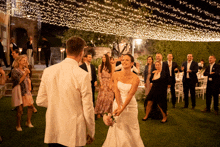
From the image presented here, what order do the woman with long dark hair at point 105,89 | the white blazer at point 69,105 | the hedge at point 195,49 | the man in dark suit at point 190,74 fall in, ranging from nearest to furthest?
the white blazer at point 69,105
the woman with long dark hair at point 105,89
the man in dark suit at point 190,74
the hedge at point 195,49

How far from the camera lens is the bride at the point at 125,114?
308 cm

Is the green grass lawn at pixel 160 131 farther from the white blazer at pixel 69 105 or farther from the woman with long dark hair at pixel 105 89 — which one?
the white blazer at pixel 69 105

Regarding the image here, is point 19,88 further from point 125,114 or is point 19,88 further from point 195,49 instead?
point 195,49

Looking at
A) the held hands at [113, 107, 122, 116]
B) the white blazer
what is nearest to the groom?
the white blazer

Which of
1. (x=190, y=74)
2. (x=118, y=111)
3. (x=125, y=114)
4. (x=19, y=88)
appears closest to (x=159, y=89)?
(x=190, y=74)

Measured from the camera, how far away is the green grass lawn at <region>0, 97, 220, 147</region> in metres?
4.08

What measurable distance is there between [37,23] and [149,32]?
1038cm

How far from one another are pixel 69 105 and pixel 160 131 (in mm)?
3515

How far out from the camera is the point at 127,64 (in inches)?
125

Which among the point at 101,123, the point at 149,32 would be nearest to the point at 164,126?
the point at 101,123

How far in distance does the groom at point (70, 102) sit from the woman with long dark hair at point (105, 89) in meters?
3.75

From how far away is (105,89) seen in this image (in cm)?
580

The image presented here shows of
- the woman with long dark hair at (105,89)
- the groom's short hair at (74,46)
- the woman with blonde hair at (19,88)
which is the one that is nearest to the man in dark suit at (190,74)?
the woman with long dark hair at (105,89)

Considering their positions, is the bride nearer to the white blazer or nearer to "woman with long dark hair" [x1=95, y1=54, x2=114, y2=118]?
the white blazer
